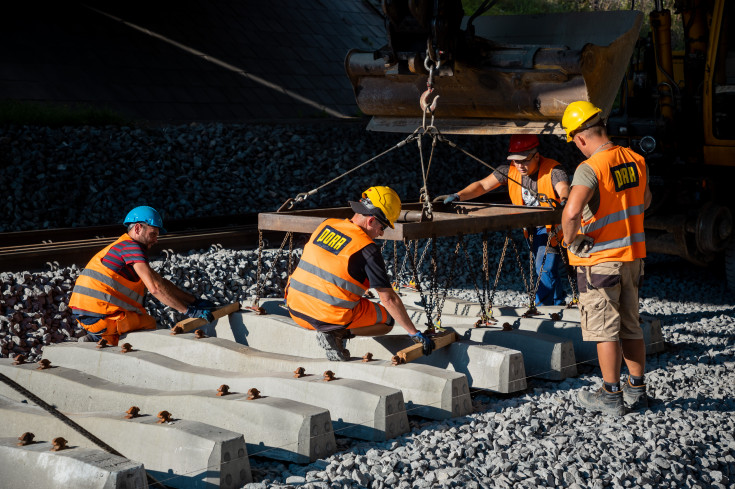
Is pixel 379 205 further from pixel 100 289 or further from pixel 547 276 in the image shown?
pixel 547 276

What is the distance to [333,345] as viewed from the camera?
537cm

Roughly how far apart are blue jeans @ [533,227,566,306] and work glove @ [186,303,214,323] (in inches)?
106

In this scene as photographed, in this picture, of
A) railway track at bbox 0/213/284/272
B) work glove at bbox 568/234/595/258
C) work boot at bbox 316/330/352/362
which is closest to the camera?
work glove at bbox 568/234/595/258

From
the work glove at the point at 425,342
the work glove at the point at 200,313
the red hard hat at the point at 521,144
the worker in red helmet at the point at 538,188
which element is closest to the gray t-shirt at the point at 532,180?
the worker in red helmet at the point at 538,188

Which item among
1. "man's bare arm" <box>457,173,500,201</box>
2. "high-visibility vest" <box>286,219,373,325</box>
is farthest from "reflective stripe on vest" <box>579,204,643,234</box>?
"man's bare arm" <box>457,173,500,201</box>

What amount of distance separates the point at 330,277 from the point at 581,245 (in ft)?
5.00

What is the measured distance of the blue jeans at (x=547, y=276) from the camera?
7.02 meters

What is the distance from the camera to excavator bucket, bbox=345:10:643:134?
23.9 ft

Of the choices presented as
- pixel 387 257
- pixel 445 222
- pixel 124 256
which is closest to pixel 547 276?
pixel 445 222

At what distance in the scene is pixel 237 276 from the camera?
7750mm

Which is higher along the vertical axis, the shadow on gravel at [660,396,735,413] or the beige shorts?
the beige shorts

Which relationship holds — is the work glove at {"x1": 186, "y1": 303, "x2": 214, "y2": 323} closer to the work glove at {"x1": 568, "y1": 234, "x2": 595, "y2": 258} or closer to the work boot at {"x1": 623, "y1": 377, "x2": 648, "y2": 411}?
the work glove at {"x1": 568, "y1": 234, "x2": 595, "y2": 258}

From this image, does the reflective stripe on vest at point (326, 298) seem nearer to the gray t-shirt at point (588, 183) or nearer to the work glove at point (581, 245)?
the work glove at point (581, 245)

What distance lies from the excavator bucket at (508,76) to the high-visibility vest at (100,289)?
2955mm
